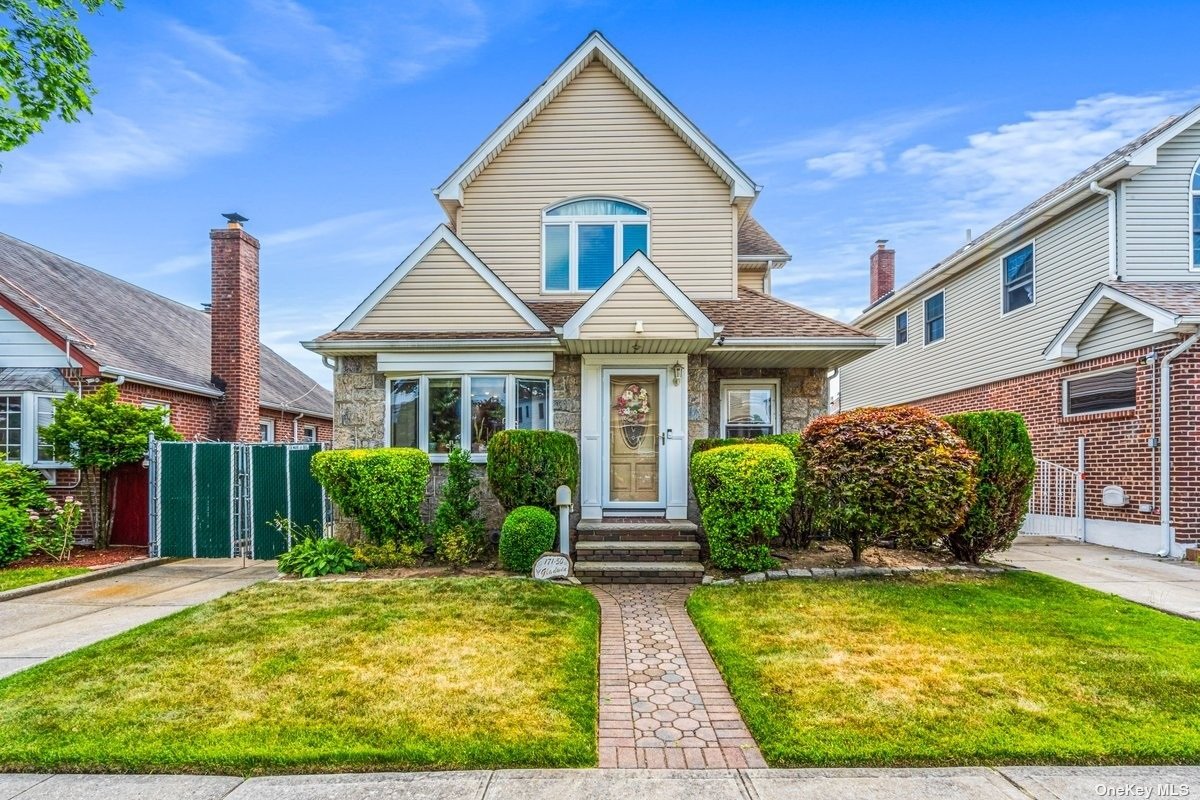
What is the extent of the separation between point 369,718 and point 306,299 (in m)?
19.8

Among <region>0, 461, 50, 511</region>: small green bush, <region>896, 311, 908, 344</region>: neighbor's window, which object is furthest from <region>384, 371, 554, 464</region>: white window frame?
<region>896, 311, 908, 344</region>: neighbor's window

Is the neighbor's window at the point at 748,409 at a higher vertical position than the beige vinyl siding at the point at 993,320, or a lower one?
lower

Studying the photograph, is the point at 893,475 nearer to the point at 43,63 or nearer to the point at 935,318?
the point at 935,318

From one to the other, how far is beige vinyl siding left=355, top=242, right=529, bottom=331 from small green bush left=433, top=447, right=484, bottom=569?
6.90 feet

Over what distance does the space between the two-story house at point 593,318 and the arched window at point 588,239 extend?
4 cm

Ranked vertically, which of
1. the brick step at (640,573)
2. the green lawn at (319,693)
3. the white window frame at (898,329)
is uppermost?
the white window frame at (898,329)

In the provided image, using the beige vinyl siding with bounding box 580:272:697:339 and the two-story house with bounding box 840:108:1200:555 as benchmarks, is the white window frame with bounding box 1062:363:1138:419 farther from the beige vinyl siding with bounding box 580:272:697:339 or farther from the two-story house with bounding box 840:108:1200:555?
the beige vinyl siding with bounding box 580:272:697:339

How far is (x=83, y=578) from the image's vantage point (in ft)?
26.6

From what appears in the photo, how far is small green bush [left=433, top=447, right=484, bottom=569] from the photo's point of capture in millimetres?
8203

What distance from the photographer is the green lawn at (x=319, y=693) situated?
10.9 ft

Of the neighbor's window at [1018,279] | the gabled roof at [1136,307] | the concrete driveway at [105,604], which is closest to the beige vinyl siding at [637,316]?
the concrete driveway at [105,604]

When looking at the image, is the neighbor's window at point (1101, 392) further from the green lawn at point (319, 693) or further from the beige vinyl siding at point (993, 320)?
the green lawn at point (319, 693)

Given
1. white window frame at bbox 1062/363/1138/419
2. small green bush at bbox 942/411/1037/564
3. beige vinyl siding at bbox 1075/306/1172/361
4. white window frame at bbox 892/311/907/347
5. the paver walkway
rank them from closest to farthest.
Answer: the paver walkway, small green bush at bbox 942/411/1037/564, beige vinyl siding at bbox 1075/306/1172/361, white window frame at bbox 1062/363/1138/419, white window frame at bbox 892/311/907/347

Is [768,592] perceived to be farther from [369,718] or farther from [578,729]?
[369,718]
